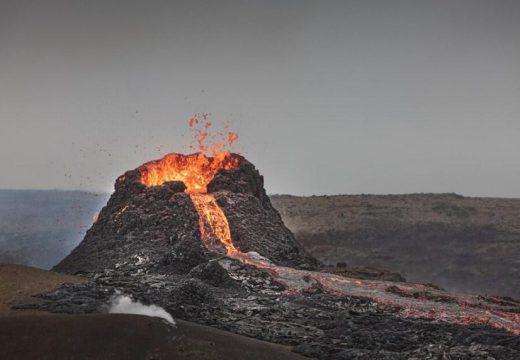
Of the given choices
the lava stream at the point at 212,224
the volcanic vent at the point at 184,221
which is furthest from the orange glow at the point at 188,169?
the lava stream at the point at 212,224

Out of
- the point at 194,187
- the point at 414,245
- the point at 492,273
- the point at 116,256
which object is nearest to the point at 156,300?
the point at 116,256

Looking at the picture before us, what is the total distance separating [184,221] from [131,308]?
74.7 feet

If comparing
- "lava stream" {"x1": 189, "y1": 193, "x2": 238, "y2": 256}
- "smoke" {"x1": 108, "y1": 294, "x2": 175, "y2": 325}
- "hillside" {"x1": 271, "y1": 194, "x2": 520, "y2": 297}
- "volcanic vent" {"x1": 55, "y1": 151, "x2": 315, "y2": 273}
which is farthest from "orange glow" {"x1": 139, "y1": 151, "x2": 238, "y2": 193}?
"hillside" {"x1": 271, "y1": 194, "x2": 520, "y2": 297}

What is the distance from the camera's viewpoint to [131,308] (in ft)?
74.3

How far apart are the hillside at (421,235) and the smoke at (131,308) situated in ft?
182

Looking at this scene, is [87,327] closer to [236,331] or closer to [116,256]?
[236,331]

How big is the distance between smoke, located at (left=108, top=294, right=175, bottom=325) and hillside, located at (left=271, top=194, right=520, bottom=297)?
55570 mm

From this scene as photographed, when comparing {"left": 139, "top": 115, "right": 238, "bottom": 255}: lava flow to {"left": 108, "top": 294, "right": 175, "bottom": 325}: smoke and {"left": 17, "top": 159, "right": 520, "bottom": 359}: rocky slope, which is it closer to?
{"left": 17, "top": 159, "right": 520, "bottom": 359}: rocky slope

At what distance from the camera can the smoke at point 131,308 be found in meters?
22.1

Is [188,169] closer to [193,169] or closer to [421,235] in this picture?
[193,169]

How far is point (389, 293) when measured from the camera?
1368 inches


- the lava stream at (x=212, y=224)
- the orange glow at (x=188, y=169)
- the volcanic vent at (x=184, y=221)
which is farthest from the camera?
the orange glow at (x=188, y=169)

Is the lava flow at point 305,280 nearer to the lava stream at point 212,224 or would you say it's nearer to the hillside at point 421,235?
the lava stream at point 212,224

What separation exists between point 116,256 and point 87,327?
23942 mm
